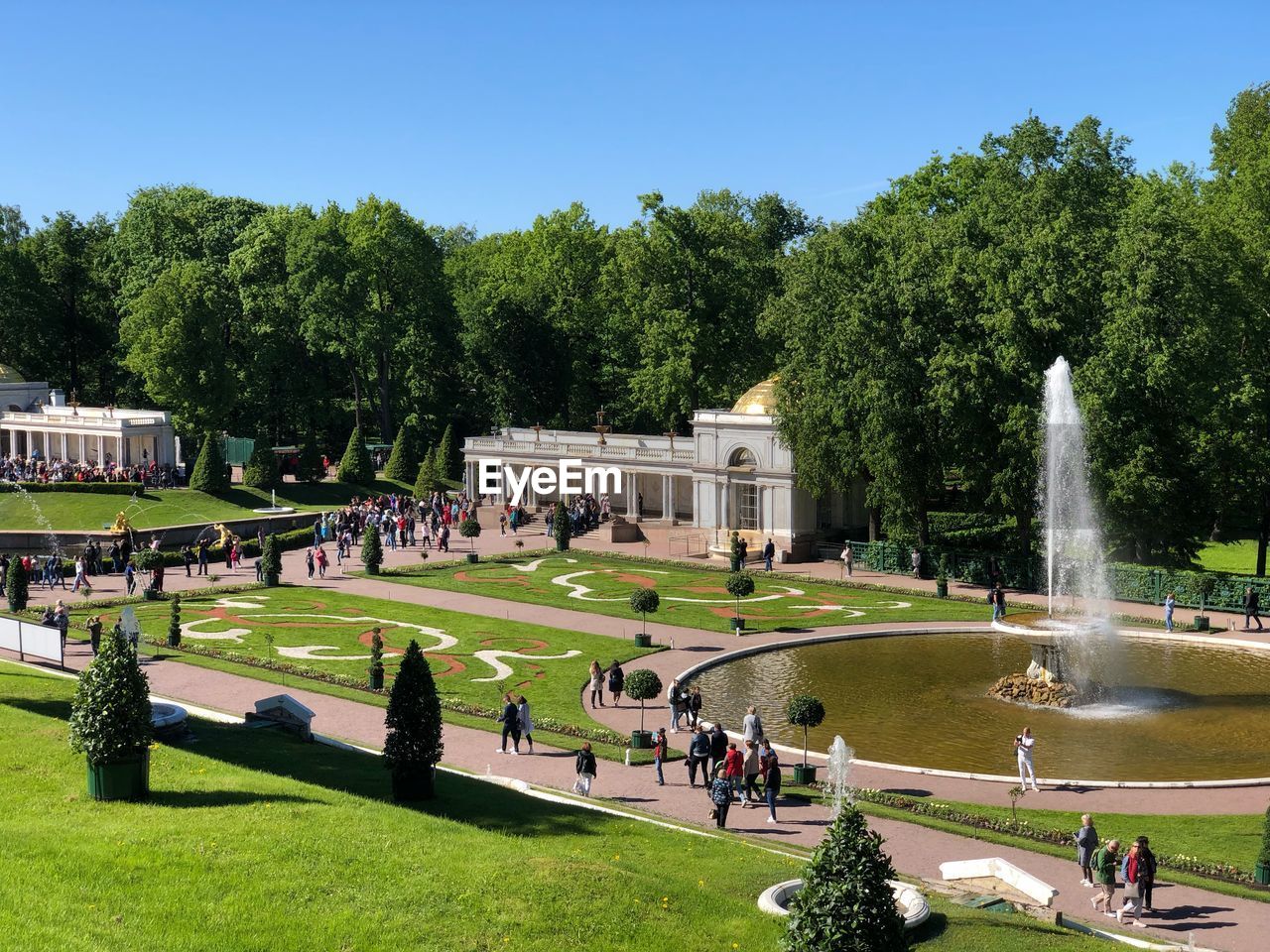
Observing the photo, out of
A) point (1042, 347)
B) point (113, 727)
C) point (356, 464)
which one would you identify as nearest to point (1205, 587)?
point (1042, 347)

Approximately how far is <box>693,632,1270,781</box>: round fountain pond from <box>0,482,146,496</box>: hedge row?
141ft

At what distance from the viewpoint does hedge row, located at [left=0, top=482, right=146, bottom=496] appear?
236 feet

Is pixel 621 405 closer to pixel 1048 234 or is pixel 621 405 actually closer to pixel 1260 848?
pixel 1048 234

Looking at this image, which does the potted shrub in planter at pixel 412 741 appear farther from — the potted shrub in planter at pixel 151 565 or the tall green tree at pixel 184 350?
the tall green tree at pixel 184 350

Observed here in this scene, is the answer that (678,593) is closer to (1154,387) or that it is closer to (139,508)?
(1154,387)

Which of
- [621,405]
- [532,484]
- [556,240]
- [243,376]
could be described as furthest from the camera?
[556,240]

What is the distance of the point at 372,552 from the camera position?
57.0 m

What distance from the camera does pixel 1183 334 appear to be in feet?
162

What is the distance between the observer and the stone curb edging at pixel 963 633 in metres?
28.8

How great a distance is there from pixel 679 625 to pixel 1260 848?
24593mm

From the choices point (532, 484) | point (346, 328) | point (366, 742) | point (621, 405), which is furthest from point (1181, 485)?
point (346, 328)

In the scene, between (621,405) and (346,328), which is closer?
(346,328)

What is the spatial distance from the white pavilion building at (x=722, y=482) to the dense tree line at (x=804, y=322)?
116 inches

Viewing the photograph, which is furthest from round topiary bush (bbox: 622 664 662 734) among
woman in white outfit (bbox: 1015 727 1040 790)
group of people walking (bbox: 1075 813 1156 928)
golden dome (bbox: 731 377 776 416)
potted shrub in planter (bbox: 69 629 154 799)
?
golden dome (bbox: 731 377 776 416)
